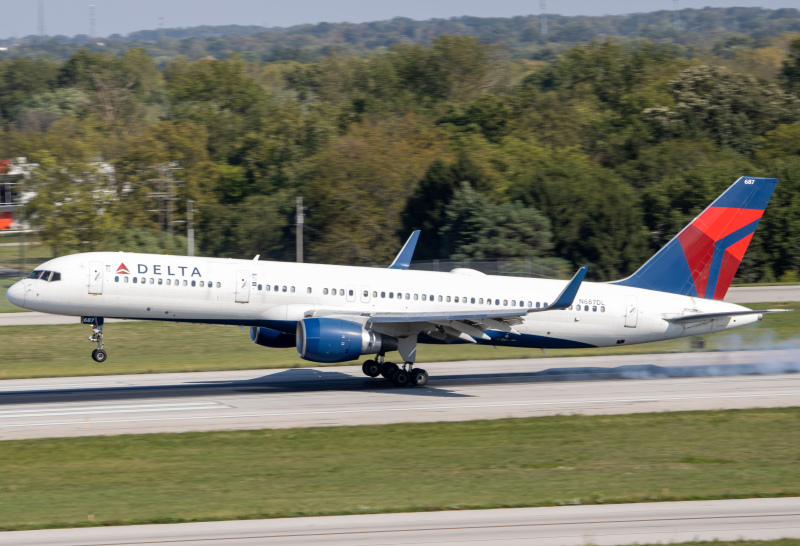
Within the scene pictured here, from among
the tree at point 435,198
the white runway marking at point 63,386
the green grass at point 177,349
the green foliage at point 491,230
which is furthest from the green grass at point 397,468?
the tree at point 435,198

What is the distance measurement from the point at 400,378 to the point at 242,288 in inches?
277

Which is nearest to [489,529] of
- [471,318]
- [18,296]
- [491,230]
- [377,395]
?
[471,318]

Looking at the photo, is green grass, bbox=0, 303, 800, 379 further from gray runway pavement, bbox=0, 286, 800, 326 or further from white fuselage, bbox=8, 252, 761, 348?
white fuselage, bbox=8, 252, 761, 348

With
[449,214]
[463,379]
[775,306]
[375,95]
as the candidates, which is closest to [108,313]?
[463,379]

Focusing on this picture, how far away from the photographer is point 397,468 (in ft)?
75.7

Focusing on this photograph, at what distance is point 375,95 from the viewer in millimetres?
134000

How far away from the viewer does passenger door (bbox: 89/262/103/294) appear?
3266 cm

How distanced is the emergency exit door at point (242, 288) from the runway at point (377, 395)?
3.59m

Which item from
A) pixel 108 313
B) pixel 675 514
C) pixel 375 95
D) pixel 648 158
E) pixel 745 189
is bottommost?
pixel 675 514

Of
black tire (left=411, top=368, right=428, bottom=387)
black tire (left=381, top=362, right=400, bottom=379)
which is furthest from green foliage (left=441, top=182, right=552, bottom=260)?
black tire (left=411, top=368, right=428, bottom=387)

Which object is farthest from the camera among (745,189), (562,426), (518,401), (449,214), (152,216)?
(152,216)

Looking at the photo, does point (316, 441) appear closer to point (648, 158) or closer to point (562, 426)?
point (562, 426)

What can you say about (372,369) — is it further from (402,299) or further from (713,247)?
(713,247)

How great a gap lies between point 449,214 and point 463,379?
44.1 m
